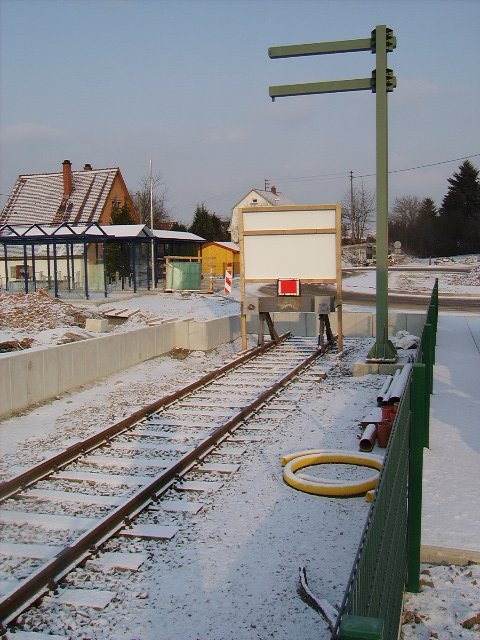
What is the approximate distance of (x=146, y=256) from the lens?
3444cm

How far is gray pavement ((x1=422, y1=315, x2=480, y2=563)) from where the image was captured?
197 inches

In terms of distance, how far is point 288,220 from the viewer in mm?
16344

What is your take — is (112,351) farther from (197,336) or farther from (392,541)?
(392,541)

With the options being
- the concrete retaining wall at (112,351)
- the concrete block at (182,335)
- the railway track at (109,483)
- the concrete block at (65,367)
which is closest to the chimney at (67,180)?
the concrete retaining wall at (112,351)

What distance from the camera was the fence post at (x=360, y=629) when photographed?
204 centimetres

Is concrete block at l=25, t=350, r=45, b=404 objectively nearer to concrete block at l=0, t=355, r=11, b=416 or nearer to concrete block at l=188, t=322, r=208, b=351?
concrete block at l=0, t=355, r=11, b=416

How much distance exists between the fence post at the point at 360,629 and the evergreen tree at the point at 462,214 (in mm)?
80741

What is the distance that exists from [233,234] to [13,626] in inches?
3364

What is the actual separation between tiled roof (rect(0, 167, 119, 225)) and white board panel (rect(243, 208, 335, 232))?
1203 inches

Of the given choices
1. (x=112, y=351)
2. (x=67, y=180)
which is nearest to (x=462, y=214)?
(x=67, y=180)

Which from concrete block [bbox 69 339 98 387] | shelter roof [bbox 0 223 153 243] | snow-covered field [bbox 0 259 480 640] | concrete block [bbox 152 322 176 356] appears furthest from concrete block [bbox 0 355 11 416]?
shelter roof [bbox 0 223 153 243]

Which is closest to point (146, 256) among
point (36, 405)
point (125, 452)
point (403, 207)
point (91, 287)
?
point (91, 287)

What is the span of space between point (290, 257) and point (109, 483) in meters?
9.97

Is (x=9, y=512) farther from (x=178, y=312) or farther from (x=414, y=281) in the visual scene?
(x=414, y=281)
